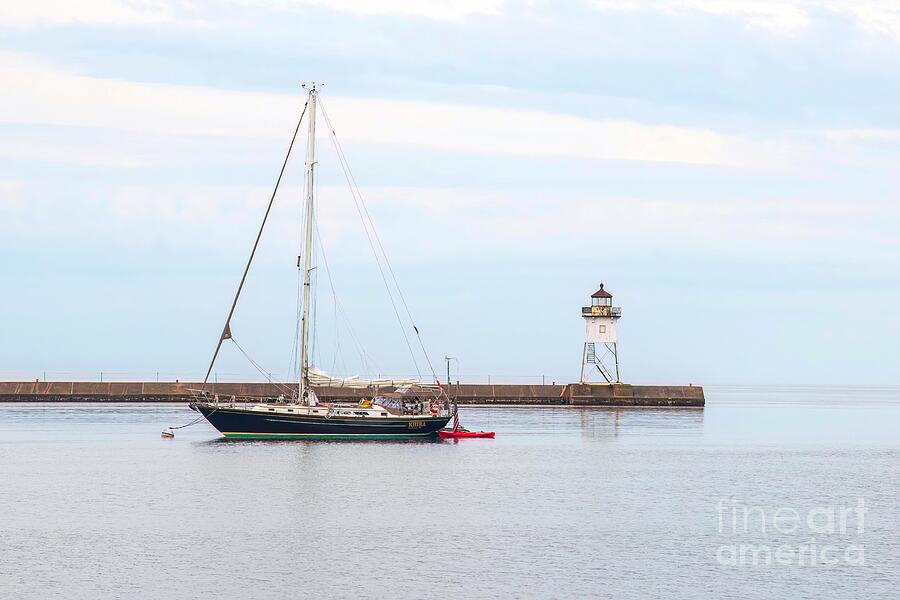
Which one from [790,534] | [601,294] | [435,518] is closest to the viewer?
[790,534]

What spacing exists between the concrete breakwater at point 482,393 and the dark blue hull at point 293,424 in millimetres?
46895

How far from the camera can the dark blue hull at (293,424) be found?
261 feet

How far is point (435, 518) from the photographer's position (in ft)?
164

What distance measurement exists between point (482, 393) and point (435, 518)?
3529 inches

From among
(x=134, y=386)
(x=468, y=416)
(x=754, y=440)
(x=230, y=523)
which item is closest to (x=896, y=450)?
(x=754, y=440)

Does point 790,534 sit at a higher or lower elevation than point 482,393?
lower

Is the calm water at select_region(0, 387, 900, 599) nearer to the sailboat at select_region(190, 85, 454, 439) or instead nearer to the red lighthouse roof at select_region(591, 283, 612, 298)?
the sailboat at select_region(190, 85, 454, 439)

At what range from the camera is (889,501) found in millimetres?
57344

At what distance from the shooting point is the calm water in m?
37.8

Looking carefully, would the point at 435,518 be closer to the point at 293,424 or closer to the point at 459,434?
the point at 293,424

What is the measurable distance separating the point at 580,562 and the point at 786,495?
21718 mm

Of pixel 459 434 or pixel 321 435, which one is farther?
pixel 459 434

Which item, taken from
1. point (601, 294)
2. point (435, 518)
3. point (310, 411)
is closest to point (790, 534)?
point (435, 518)

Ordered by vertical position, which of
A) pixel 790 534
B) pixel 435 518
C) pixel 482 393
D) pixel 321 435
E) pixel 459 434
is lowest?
pixel 790 534
